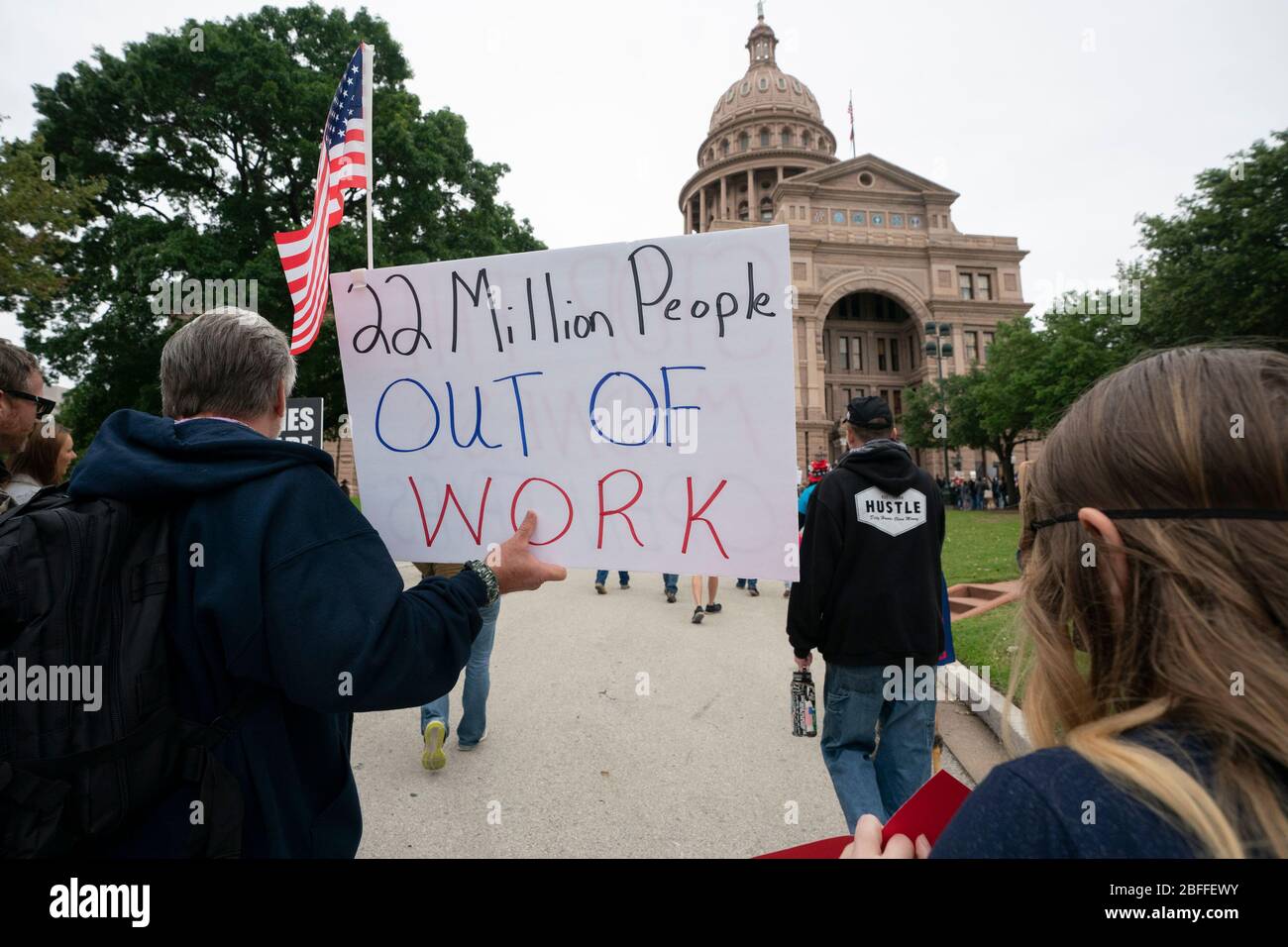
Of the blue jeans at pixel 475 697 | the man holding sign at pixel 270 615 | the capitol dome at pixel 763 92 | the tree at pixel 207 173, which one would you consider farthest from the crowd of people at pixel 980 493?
the capitol dome at pixel 763 92

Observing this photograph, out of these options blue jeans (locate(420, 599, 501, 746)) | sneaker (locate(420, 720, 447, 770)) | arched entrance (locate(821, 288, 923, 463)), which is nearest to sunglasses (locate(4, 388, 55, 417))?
blue jeans (locate(420, 599, 501, 746))

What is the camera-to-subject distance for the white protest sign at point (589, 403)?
188cm

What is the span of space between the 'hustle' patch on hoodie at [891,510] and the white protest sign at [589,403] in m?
1.28

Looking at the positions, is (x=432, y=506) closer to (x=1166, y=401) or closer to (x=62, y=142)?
(x=1166, y=401)

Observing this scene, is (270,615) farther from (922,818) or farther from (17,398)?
(17,398)

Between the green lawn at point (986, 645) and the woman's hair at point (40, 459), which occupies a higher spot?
the woman's hair at point (40, 459)

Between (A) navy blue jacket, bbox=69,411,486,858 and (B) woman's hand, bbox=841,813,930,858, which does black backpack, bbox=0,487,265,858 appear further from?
(B) woman's hand, bbox=841,813,930,858

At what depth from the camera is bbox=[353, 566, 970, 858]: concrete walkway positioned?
3.16 m

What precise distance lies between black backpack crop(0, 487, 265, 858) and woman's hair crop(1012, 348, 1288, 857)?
147cm

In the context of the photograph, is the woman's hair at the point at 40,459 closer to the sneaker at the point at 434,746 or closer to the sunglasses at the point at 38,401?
the sunglasses at the point at 38,401

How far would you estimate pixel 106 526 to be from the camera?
117 centimetres
